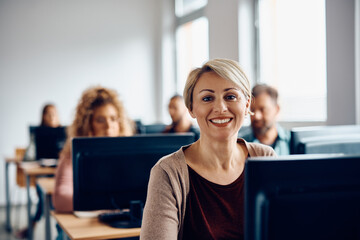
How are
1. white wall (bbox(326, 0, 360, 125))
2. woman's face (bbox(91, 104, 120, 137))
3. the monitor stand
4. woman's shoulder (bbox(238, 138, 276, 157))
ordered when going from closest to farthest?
woman's shoulder (bbox(238, 138, 276, 157)) < the monitor stand < woman's face (bbox(91, 104, 120, 137)) < white wall (bbox(326, 0, 360, 125))

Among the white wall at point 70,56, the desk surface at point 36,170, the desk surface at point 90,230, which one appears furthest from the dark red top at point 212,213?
the white wall at point 70,56

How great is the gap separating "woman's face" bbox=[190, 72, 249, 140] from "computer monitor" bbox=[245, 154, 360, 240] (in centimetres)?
69

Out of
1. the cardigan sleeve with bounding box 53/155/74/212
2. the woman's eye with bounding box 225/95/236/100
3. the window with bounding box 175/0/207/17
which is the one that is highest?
the window with bounding box 175/0/207/17

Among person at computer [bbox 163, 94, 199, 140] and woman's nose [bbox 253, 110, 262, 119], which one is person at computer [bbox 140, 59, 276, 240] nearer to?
woman's nose [bbox 253, 110, 262, 119]

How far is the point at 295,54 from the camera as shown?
3939 millimetres

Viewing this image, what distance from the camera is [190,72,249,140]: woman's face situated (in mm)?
1398

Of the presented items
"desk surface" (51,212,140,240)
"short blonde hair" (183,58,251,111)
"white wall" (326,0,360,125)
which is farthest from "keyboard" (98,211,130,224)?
"white wall" (326,0,360,125)

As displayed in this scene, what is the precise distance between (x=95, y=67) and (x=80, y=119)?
3.85 meters

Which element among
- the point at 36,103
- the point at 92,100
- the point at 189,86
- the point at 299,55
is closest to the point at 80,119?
the point at 92,100

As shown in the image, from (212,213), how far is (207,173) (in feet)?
0.43

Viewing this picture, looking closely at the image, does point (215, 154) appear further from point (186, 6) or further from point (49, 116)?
point (186, 6)

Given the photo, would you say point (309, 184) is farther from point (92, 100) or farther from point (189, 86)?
point (92, 100)

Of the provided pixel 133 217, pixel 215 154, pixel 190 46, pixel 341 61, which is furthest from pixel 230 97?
pixel 190 46

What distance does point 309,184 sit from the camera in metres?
0.70
